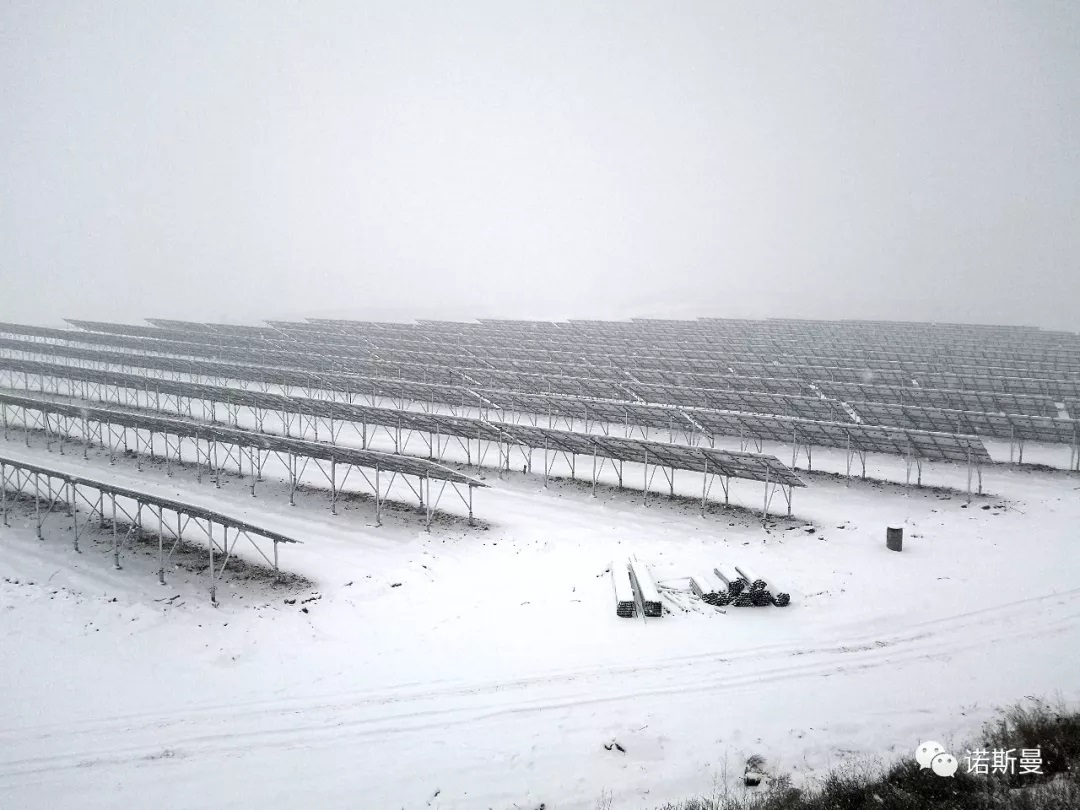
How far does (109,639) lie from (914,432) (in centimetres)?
2762

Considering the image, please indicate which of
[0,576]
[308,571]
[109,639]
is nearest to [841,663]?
[308,571]

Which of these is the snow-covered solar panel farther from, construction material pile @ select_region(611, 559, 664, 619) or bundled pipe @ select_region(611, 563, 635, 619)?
construction material pile @ select_region(611, 559, 664, 619)

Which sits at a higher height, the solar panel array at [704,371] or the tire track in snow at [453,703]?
the solar panel array at [704,371]

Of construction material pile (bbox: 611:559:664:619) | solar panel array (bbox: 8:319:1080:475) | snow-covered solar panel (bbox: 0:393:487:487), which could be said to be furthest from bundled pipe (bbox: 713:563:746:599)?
solar panel array (bbox: 8:319:1080:475)

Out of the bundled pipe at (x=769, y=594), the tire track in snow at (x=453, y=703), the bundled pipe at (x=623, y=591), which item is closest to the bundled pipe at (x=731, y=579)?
the bundled pipe at (x=769, y=594)

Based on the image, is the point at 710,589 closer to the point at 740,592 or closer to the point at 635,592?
the point at 740,592

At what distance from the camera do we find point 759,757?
1091 centimetres

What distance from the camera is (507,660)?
14273 millimetres

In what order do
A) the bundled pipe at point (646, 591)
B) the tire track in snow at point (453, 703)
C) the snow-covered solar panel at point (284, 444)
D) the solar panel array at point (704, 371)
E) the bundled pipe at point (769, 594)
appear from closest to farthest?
1. the tire track in snow at point (453, 703)
2. the bundled pipe at point (646, 591)
3. the bundled pipe at point (769, 594)
4. the snow-covered solar panel at point (284, 444)
5. the solar panel array at point (704, 371)

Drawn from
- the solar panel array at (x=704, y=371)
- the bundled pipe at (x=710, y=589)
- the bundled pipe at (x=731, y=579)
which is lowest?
the bundled pipe at (x=710, y=589)

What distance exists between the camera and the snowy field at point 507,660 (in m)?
10.9

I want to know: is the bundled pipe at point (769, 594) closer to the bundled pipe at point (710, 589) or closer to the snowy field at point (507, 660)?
the snowy field at point (507, 660)

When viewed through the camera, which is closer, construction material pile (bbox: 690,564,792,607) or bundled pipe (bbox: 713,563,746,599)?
construction material pile (bbox: 690,564,792,607)

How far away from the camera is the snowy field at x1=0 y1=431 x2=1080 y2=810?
10930 mm
